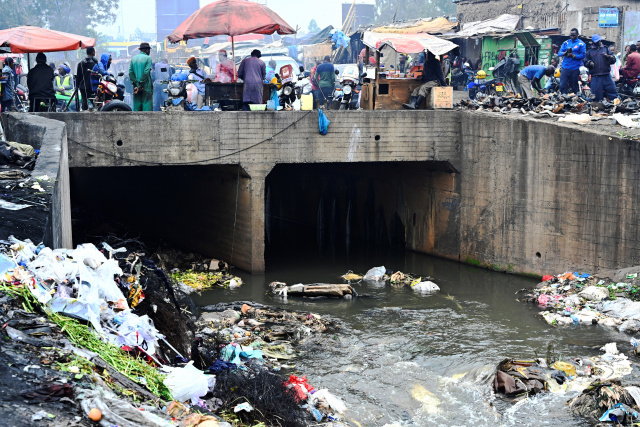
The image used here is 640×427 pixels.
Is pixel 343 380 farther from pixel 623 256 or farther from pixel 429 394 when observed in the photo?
pixel 623 256

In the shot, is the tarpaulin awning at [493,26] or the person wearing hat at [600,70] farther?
the tarpaulin awning at [493,26]

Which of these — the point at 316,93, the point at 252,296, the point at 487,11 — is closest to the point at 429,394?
the point at 252,296

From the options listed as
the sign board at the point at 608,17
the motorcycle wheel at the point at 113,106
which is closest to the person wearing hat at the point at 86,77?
the motorcycle wheel at the point at 113,106

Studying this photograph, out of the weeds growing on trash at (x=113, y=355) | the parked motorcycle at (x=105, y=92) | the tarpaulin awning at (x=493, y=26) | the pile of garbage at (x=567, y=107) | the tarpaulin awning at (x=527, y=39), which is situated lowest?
the weeds growing on trash at (x=113, y=355)

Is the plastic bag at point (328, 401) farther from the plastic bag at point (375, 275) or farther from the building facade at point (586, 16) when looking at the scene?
the building facade at point (586, 16)

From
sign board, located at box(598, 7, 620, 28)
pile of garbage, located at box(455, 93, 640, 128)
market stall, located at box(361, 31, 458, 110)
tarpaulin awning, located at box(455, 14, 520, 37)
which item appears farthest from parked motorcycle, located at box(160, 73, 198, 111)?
sign board, located at box(598, 7, 620, 28)

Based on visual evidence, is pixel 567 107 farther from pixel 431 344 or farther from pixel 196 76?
pixel 196 76

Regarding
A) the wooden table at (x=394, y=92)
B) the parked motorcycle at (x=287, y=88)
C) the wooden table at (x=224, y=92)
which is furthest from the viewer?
the wooden table at (x=394, y=92)

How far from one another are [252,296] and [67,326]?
10067 millimetres

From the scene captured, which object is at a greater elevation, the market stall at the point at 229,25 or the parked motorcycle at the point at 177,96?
the market stall at the point at 229,25

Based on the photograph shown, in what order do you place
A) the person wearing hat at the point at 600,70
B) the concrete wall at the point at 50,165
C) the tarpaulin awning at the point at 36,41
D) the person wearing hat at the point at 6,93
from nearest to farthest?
the concrete wall at the point at 50,165 → the tarpaulin awning at the point at 36,41 → the person wearing hat at the point at 6,93 → the person wearing hat at the point at 600,70

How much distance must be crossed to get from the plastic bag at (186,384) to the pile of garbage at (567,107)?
11.7m

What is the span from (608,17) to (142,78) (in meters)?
17.7

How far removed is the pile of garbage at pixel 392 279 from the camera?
54.3ft
